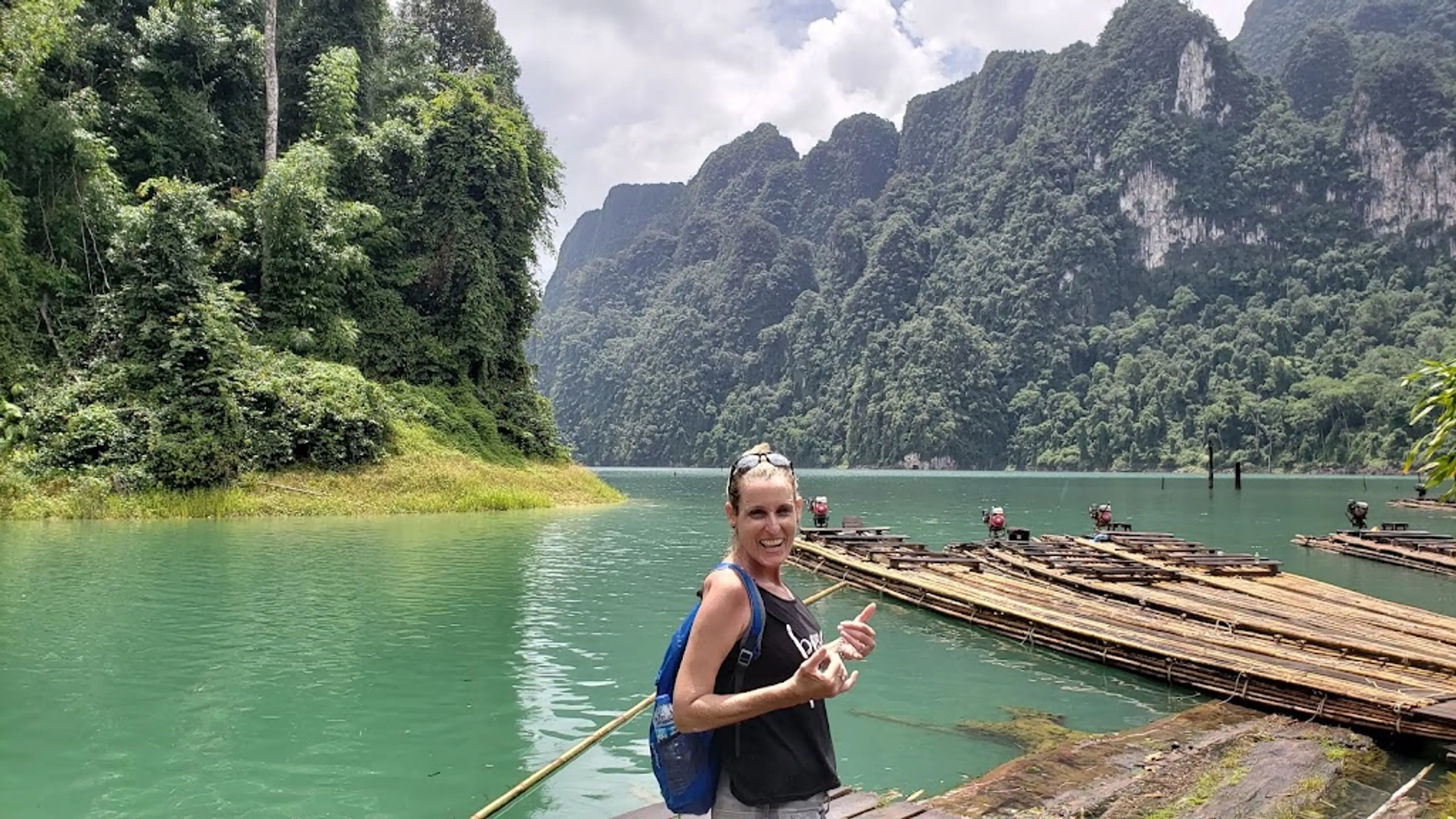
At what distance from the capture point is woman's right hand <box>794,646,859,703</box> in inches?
94.7

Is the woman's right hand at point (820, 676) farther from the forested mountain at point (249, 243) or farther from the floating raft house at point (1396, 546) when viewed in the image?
the forested mountain at point (249, 243)

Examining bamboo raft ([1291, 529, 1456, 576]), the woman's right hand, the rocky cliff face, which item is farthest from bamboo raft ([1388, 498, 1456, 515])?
the rocky cliff face

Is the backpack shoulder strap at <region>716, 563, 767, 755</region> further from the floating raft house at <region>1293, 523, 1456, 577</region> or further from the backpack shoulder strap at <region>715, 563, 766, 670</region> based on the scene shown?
the floating raft house at <region>1293, 523, 1456, 577</region>

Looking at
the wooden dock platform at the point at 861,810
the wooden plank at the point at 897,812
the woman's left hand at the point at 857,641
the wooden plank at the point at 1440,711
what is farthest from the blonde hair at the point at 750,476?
the wooden plank at the point at 1440,711

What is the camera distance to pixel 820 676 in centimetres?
240

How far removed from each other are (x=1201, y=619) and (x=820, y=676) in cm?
1275

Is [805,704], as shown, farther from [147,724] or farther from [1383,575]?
[1383,575]

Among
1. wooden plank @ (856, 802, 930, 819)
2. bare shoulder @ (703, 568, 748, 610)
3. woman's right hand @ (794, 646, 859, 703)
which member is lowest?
wooden plank @ (856, 802, 930, 819)

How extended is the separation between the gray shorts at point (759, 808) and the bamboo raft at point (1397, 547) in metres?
27.3

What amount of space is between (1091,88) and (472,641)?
208 metres

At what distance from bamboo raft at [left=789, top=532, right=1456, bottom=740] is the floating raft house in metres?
7.42

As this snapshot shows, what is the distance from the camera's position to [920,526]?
37.1 meters

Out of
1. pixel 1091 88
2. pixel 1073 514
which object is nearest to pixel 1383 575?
pixel 1073 514

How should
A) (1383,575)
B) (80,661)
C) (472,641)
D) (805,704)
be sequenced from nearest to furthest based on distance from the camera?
1. (805,704)
2. (80,661)
3. (472,641)
4. (1383,575)
